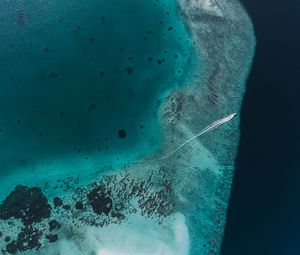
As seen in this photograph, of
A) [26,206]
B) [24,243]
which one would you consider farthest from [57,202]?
[24,243]

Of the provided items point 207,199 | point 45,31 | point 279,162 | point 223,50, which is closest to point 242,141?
point 279,162

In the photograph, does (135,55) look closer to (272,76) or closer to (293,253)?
(272,76)

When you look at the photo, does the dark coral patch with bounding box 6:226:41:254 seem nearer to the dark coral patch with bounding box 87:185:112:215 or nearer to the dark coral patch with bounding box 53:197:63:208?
the dark coral patch with bounding box 53:197:63:208

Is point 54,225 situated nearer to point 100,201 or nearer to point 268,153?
point 100,201

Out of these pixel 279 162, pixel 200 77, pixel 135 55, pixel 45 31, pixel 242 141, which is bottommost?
pixel 279 162

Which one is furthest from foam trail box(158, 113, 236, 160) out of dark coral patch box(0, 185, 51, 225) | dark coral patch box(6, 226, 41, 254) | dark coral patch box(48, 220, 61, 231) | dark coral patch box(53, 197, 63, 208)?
dark coral patch box(6, 226, 41, 254)

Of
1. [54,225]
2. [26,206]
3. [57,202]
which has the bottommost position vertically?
[54,225]

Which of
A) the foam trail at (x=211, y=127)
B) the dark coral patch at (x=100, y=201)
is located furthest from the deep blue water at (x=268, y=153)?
the dark coral patch at (x=100, y=201)
